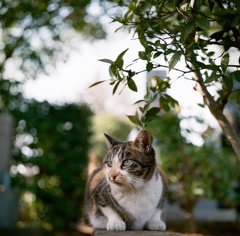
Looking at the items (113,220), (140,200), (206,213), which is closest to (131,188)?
(140,200)

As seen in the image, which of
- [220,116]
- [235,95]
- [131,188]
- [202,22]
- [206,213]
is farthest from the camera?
[206,213]

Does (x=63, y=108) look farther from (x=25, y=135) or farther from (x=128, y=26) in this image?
(x=128, y=26)

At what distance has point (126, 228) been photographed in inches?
96.0

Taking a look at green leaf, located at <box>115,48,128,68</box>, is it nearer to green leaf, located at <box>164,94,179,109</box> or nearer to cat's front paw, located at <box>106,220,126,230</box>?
green leaf, located at <box>164,94,179,109</box>

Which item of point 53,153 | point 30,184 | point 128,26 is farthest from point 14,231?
point 128,26

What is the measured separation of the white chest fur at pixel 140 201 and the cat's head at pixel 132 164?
0.14 ft

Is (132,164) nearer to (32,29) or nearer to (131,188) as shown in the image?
(131,188)

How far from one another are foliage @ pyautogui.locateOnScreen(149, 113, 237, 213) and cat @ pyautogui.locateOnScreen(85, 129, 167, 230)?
3551 millimetres

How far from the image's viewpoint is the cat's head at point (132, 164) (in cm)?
229

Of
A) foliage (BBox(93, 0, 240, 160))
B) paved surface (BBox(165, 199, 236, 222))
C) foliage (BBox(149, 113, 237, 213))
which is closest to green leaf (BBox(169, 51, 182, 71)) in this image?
foliage (BBox(93, 0, 240, 160))

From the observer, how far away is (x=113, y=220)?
2.38 m

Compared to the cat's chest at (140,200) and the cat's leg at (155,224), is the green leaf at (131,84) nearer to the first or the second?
the cat's chest at (140,200)

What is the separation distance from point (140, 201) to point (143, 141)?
315 mm

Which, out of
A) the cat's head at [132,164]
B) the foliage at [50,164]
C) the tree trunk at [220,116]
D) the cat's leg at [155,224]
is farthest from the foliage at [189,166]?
the tree trunk at [220,116]
